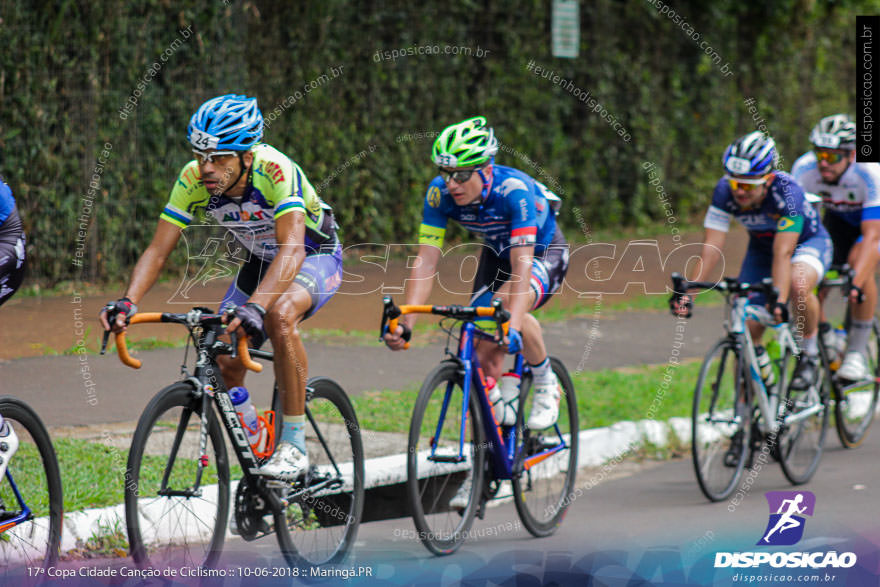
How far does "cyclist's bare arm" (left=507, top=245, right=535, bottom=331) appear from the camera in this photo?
5449 millimetres

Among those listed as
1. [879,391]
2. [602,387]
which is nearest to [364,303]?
[602,387]

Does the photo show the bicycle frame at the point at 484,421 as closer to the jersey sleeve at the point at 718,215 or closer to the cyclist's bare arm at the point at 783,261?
the cyclist's bare arm at the point at 783,261

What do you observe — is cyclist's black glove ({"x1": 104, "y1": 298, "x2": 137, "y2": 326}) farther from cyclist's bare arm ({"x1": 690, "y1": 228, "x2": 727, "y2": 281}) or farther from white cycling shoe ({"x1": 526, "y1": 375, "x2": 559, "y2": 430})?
cyclist's bare arm ({"x1": 690, "y1": 228, "x2": 727, "y2": 281})

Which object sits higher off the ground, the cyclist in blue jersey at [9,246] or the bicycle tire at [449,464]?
the cyclist in blue jersey at [9,246]

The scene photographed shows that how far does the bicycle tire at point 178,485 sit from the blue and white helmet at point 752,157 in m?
3.59

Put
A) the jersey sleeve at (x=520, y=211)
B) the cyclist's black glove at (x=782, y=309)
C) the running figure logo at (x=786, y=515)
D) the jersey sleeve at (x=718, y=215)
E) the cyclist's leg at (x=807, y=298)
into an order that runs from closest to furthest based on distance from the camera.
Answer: the running figure logo at (x=786, y=515)
the jersey sleeve at (x=520, y=211)
the cyclist's black glove at (x=782, y=309)
the jersey sleeve at (x=718, y=215)
the cyclist's leg at (x=807, y=298)

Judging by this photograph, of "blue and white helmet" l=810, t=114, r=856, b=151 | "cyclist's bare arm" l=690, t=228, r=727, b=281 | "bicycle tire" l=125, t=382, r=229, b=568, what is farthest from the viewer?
"blue and white helmet" l=810, t=114, r=856, b=151

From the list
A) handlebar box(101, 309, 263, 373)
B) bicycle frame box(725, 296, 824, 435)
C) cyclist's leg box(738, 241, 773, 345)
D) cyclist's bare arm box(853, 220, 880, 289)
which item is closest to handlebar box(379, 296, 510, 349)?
handlebar box(101, 309, 263, 373)

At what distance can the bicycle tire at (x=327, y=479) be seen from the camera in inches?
198

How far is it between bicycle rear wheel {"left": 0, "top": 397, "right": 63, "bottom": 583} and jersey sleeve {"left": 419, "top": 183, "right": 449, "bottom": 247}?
84.4 inches

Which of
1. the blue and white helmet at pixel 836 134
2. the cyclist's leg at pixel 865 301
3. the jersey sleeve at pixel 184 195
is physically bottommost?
the cyclist's leg at pixel 865 301

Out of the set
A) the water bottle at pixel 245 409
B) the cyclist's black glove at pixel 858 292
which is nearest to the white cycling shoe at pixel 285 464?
the water bottle at pixel 245 409

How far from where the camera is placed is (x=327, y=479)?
16.7 feet

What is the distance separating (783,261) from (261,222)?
3.33 m
